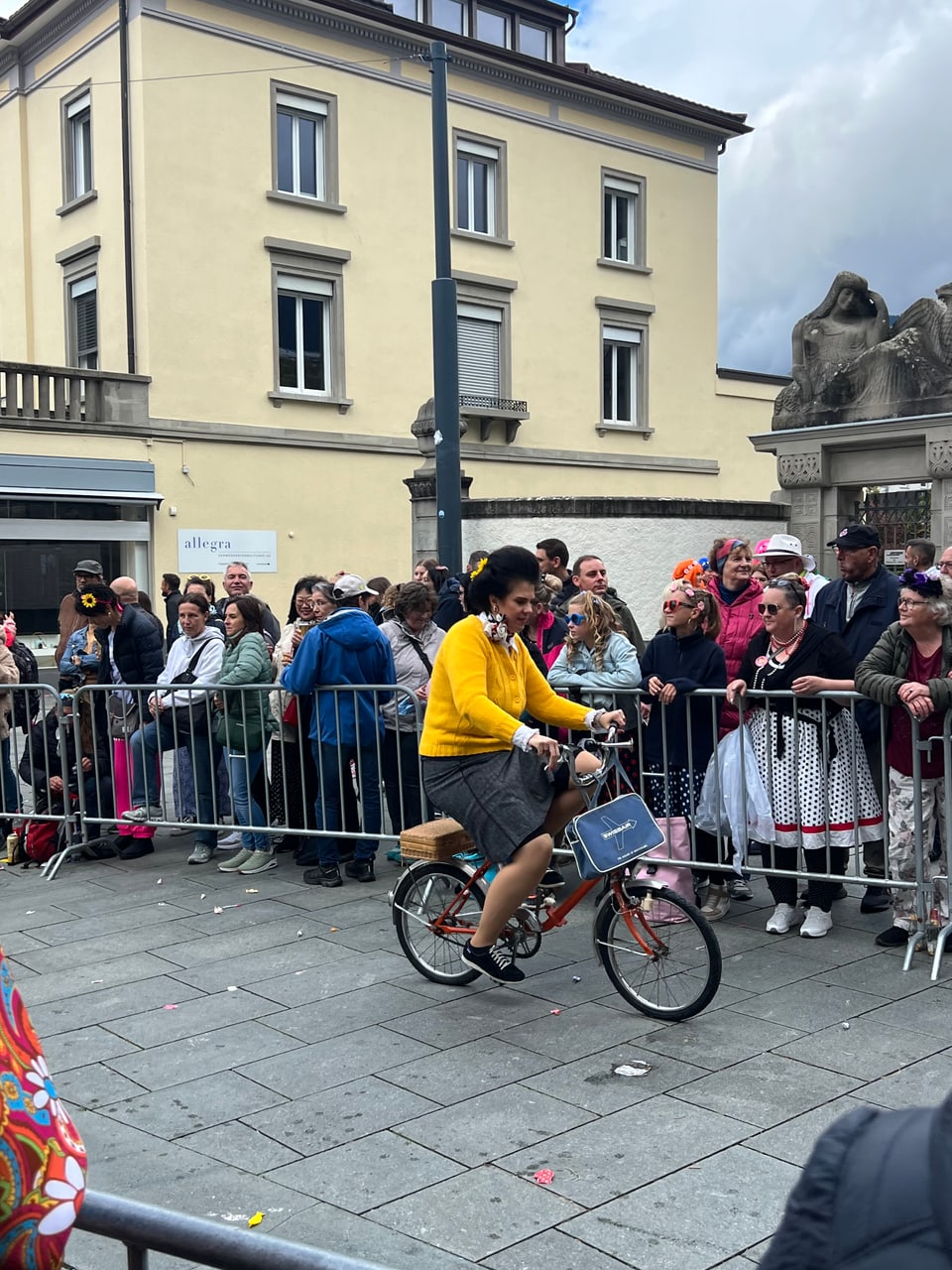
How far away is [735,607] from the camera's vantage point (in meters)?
7.99

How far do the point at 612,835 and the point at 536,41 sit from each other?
2792 centimetres

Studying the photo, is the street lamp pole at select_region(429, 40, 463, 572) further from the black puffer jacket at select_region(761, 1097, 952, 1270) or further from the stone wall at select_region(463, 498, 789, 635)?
the black puffer jacket at select_region(761, 1097, 952, 1270)

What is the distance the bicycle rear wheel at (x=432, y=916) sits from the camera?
596 centimetres

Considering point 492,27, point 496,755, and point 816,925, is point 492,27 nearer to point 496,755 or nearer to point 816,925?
point 816,925

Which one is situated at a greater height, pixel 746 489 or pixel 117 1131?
pixel 746 489

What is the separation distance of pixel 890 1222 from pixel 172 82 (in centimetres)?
2436

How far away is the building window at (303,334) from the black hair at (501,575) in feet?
65.3

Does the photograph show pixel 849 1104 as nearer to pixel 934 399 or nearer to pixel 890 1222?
pixel 890 1222

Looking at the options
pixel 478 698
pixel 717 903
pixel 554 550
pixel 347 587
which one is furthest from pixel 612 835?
pixel 554 550

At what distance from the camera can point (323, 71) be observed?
80.8 ft

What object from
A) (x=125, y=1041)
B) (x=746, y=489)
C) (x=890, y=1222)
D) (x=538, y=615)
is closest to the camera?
(x=890, y=1222)

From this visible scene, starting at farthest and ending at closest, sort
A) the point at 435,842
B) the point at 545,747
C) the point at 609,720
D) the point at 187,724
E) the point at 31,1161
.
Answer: the point at 187,724 < the point at 435,842 < the point at 609,720 < the point at 545,747 < the point at 31,1161

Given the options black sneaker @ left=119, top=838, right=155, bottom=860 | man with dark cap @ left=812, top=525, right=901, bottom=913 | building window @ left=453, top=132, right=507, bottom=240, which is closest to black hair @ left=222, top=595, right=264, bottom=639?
black sneaker @ left=119, top=838, right=155, bottom=860

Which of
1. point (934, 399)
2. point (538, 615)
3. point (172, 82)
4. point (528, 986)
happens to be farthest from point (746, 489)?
point (528, 986)
